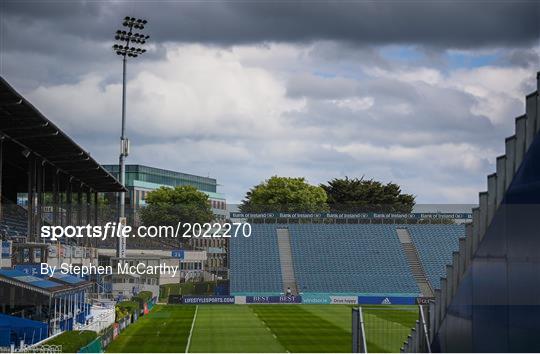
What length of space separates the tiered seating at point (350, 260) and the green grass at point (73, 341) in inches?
2404

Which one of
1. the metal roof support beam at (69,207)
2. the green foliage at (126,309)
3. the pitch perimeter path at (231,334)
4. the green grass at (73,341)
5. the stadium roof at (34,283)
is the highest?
the metal roof support beam at (69,207)

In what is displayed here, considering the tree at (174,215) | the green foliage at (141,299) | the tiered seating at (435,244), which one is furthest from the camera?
the tiered seating at (435,244)

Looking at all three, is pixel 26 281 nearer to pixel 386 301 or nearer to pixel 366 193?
pixel 386 301

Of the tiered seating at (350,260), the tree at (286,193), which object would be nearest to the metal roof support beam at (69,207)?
the tiered seating at (350,260)

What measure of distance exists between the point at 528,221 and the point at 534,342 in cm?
204

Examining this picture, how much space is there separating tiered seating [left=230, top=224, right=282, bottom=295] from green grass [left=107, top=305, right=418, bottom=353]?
16767 mm

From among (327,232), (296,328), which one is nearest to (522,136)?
(296,328)

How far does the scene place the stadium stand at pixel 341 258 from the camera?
315 ft

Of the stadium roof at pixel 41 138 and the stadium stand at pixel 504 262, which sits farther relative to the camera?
the stadium roof at pixel 41 138

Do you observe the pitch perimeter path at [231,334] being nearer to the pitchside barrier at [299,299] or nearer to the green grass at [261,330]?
the green grass at [261,330]

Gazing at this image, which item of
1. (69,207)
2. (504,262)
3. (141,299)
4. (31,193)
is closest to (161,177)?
(69,207)

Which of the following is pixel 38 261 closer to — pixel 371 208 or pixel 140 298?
pixel 140 298

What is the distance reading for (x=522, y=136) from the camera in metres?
14.0

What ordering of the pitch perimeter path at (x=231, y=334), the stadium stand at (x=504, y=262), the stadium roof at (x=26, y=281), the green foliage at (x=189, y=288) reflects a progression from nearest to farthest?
the stadium stand at (x=504, y=262) < the stadium roof at (x=26, y=281) < the pitch perimeter path at (x=231, y=334) < the green foliage at (x=189, y=288)
